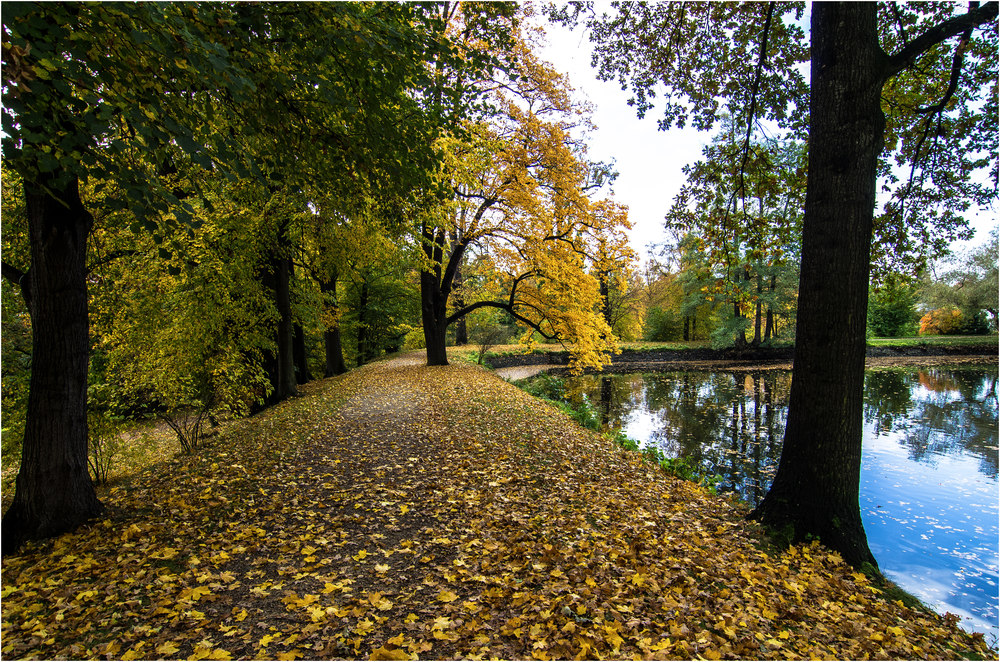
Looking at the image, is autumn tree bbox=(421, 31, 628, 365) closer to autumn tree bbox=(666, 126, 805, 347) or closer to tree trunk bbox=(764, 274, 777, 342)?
autumn tree bbox=(666, 126, 805, 347)

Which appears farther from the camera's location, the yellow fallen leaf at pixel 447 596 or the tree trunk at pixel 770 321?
the tree trunk at pixel 770 321

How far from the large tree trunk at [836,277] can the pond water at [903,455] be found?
5.27 feet

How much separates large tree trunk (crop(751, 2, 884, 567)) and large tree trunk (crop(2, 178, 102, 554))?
6.67 m

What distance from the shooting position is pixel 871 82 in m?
4.13

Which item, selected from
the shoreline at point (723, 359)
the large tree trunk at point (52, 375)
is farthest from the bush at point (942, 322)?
the large tree trunk at point (52, 375)

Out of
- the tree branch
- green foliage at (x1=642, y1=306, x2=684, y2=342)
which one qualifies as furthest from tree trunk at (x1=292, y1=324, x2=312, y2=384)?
green foliage at (x1=642, y1=306, x2=684, y2=342)

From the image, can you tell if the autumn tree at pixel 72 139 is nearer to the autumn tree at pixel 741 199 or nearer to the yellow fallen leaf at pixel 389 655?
the yellow fallen leaf at pixel 389 655

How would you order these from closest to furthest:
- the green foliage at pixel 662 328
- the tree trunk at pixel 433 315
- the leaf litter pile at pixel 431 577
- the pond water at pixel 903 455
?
the leaf litter pile at pixel 431 577
the pond water at pixel 903 455
the tree trunk at pixel 433 315
the green foliage at pixel 662 328

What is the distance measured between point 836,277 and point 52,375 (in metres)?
7.13

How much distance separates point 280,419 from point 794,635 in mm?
8838

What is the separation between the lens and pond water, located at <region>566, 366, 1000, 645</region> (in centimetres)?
533

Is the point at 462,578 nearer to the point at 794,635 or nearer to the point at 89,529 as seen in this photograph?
the point at 794,635

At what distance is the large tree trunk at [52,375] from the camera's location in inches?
154

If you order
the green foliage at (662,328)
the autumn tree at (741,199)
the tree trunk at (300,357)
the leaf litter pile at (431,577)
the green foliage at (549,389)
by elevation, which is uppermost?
the autumn tree at (741,199)
